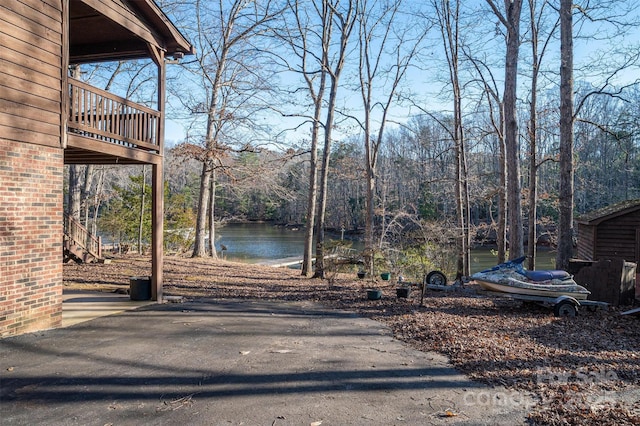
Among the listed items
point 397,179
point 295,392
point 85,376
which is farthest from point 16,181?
point 397,179

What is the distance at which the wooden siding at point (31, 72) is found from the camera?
5695 millimetres

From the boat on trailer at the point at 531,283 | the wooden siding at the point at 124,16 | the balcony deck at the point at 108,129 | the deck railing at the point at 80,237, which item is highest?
the wooden siding at the point at 124,16

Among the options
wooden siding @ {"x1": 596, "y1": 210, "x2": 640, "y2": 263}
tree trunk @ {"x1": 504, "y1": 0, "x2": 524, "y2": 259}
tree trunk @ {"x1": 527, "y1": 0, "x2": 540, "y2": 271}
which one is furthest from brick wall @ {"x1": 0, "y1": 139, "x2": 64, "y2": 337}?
wooden siding @ {"x1": 596, "y1": 210, "x2": 640, "y2": 263}

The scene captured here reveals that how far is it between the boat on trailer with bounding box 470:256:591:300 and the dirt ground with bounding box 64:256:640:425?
1.29 ft

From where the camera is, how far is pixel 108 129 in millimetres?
7828

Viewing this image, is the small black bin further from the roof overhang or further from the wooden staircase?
the wooden staircase

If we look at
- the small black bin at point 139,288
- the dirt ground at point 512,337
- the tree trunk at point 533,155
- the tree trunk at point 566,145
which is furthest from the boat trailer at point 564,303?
the small black bin at point 139,288

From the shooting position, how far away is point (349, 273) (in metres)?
16.6

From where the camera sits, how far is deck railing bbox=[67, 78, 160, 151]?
7.00 metres

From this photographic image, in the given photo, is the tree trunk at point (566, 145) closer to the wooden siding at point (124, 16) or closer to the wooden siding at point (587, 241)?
the wooden siding at point (587, 241)

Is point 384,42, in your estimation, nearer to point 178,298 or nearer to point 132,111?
point 132,111

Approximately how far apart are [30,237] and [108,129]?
261 cm

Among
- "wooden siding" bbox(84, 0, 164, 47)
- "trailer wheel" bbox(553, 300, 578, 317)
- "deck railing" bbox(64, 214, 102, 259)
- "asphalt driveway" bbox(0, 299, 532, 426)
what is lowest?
"asphalt driveway" bbox(0, 299, 532, 426)

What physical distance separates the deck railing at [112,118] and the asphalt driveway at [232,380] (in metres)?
3.35
